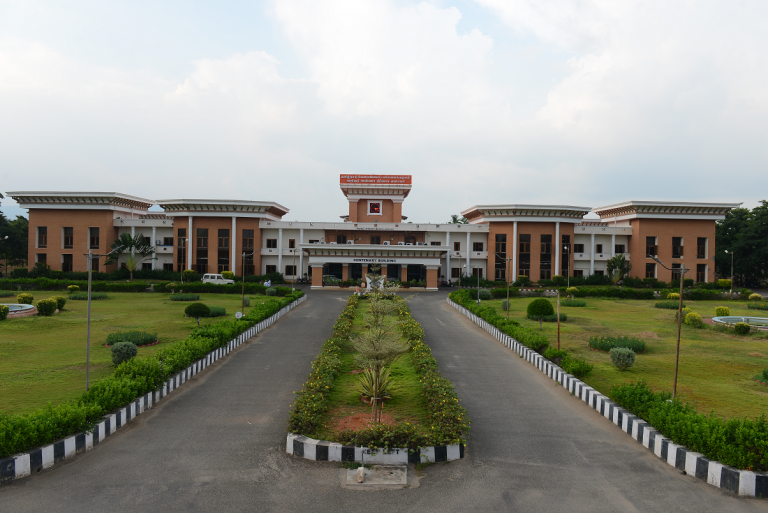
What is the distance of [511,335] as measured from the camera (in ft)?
63.5

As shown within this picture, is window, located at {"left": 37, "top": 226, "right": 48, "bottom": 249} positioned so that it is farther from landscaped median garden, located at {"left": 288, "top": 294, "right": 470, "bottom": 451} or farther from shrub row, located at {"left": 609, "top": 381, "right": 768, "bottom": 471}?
shrub row, located at {"left": 609, "top": 381, "right": 768, "bottom": 471}

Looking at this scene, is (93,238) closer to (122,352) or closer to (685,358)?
(122,352)

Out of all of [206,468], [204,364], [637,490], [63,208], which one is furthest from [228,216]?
[637,490]

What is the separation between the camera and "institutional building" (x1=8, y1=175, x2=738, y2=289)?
50719 millimetres

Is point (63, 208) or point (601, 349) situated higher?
point (63, 208)

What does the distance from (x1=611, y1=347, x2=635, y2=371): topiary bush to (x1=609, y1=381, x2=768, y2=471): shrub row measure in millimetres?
4879

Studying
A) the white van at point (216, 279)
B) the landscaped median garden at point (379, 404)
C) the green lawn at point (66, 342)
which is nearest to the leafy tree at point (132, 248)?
the white van at point (216, 279)

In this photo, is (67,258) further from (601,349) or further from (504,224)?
(601,349)

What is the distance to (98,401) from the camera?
970cm

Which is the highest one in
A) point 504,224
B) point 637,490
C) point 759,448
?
point 504,224

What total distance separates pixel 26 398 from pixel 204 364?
5021 millimetres

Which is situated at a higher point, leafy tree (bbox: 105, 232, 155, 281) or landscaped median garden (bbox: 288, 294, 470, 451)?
leafy tree (bbox: 105, 232, 155, 281)

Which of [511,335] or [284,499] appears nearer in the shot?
[284,499]

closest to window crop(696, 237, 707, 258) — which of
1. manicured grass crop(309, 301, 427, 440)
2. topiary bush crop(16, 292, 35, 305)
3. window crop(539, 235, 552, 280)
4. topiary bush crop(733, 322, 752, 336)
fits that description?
window crop(539, 235, 552, 280)
